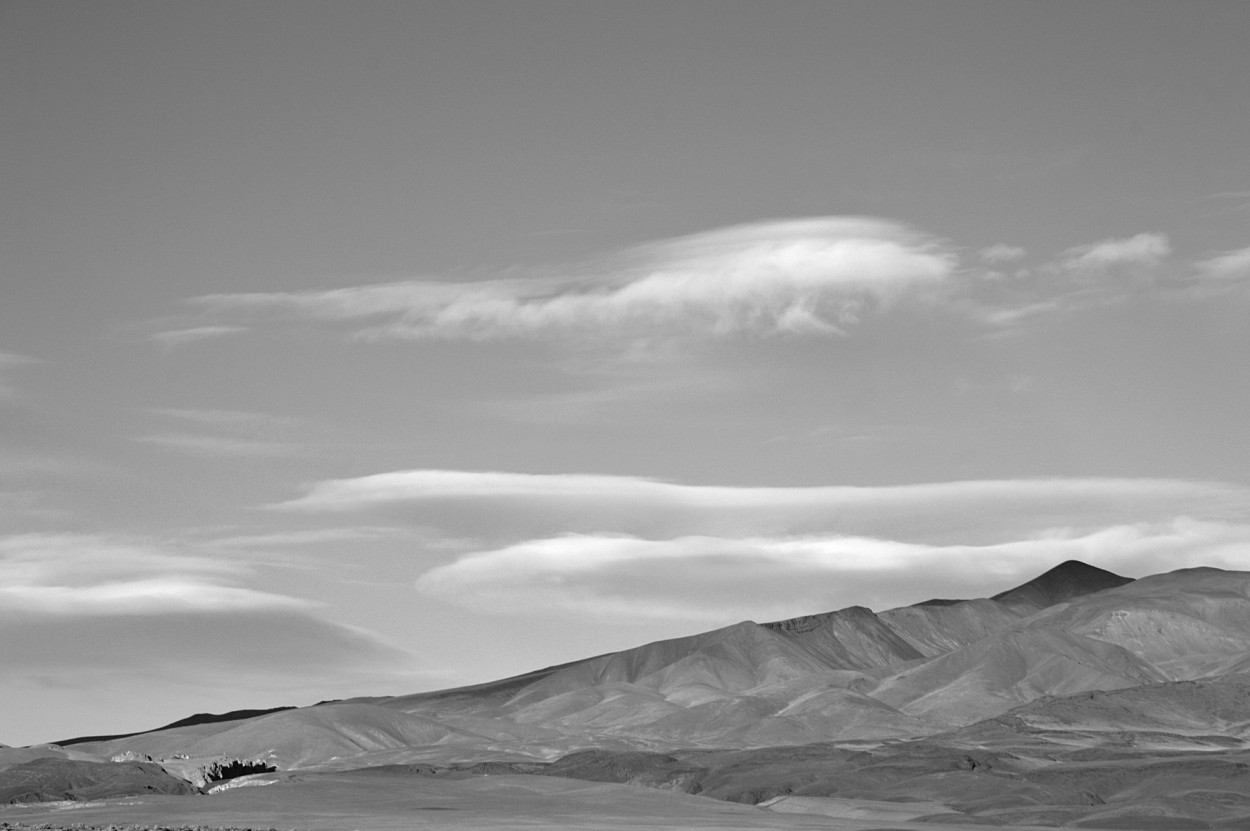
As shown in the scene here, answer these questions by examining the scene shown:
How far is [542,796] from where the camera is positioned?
541 ft

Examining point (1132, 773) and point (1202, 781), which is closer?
point (1202, 781)

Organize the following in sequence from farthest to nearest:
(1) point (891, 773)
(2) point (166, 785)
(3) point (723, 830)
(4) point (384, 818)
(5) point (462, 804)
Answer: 1. (1) point (891, 773)
2. (2) point (166, 785)
3. (5) point (462, 804)
4. (4) point (384, 818)
5. (3) point (723, 830)

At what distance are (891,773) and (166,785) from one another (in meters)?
77.7

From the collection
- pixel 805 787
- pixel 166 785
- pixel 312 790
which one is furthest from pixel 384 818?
pixel 805 787

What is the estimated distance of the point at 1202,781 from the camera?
16750cm

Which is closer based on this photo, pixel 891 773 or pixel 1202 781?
pixel 1202 781

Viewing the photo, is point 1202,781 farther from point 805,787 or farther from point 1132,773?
point 805,787

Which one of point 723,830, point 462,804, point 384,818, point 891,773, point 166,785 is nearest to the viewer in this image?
point 723,830

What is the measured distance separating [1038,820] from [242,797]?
7211cm

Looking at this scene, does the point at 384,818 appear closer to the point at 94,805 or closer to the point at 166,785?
the point at 94,805

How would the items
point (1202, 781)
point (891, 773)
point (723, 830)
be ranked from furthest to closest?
1. point (891, 773)
2. point (1202, 781)
3. point (723, 830)

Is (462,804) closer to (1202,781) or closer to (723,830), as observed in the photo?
(723,830)

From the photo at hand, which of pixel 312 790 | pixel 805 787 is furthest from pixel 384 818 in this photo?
pixel 805 787

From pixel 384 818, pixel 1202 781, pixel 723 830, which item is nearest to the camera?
pixel 723 830
